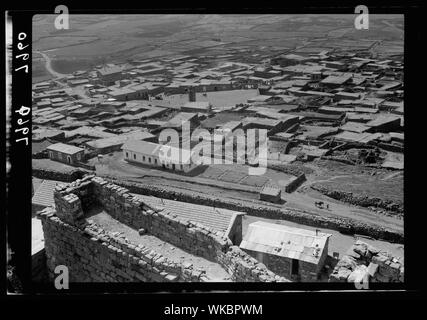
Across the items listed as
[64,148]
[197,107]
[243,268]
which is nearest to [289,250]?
[243,268]

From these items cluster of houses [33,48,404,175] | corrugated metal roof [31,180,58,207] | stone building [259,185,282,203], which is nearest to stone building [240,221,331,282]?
stone building [259,185,282,203]

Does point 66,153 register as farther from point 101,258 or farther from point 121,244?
point 121,244

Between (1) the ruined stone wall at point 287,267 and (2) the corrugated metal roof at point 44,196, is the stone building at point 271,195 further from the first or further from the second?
(2) the corrugated metal roof at point 44,196

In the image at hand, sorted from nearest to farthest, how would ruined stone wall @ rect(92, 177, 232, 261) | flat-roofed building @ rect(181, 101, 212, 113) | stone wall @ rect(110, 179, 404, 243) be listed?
ruined stone wall @ rect(92, 177, 232, 261) < stone wall @ rect(110, 179, 404, 243) < flat-roofed building @ rect(181, 101, 212, 113)

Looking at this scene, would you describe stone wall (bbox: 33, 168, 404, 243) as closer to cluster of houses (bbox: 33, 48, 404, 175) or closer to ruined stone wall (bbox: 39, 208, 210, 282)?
cluster of houses (bbox: 33, 48, 404, 175)

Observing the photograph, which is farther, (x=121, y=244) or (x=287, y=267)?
(x=287, y=267)

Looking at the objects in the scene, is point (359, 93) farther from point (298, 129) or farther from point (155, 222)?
point (155, 222)
